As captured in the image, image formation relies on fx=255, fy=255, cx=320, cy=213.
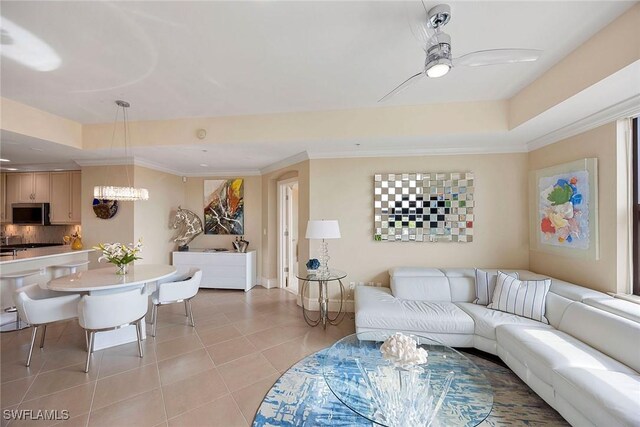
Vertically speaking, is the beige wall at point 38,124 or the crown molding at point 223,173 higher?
the beige wall at point 38,124

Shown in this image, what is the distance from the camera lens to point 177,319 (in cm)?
355

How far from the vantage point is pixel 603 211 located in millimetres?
2488

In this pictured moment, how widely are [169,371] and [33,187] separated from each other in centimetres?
517

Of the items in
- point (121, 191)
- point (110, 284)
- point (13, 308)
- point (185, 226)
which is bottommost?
point (13, 308)

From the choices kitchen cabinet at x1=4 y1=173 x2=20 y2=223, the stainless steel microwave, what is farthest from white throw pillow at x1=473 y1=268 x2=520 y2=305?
kitchen cabinet at x1=4 y1=173 x2=20 y2=223

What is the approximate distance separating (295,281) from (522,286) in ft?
Result: 13.2

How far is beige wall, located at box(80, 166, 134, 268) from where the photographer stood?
4.29 metres

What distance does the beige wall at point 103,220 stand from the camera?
4285mm

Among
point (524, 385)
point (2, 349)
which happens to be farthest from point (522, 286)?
point (2, 349)

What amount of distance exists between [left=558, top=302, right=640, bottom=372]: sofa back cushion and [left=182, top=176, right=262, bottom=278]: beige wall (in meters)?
4.66

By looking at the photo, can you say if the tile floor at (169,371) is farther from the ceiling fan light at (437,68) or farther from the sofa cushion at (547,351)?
the ceiling fan light at (437,68)

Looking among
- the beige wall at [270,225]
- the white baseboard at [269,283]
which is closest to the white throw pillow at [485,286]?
the beige wall at [270,225]

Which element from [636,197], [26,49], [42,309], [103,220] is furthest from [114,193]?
[636,197]

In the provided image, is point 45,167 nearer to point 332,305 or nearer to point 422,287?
point 332,305
